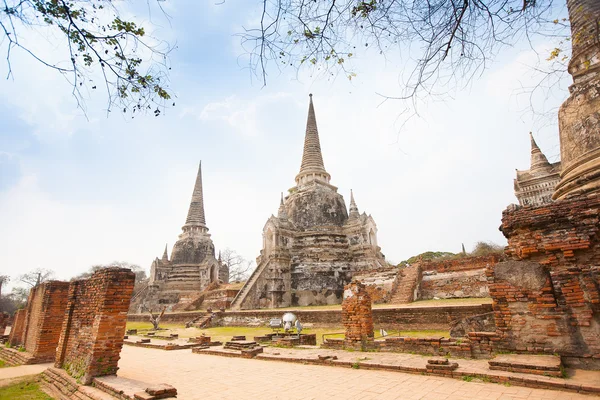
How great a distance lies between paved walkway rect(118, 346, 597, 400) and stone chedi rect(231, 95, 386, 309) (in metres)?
14.4

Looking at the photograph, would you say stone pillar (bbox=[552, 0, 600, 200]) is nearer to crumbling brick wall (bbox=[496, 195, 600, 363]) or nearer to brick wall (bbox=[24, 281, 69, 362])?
crumbling brick wall (bbox=[496, 195, 600, 363])

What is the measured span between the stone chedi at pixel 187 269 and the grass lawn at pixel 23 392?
24335 millimetres

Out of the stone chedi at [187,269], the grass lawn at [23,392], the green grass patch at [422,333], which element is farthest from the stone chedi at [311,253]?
the grass lawn at [23,392]

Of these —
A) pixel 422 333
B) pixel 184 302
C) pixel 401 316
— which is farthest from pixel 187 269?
pixel 422 333

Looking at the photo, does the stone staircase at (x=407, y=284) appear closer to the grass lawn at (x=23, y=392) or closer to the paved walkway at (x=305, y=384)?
the paved walkway at (x=305, y=384)

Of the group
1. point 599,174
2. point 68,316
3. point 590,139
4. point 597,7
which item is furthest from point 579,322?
point 68,316

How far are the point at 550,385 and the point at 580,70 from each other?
843cm

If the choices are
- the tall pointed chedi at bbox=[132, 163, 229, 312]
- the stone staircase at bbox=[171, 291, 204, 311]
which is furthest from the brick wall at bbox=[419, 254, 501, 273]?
the tall pointed chedi at bbox=[132, 163, 229, 312]

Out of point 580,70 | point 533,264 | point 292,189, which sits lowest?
point 533,264

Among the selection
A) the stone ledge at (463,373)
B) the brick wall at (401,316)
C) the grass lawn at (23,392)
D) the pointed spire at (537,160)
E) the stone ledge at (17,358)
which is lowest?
the grass lawn at (23,392)

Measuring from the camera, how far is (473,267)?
16.4 metres

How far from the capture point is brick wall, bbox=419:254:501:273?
1605 cm

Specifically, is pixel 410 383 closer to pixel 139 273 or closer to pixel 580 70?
pixel 580 70

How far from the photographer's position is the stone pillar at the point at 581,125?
763 centimetres
